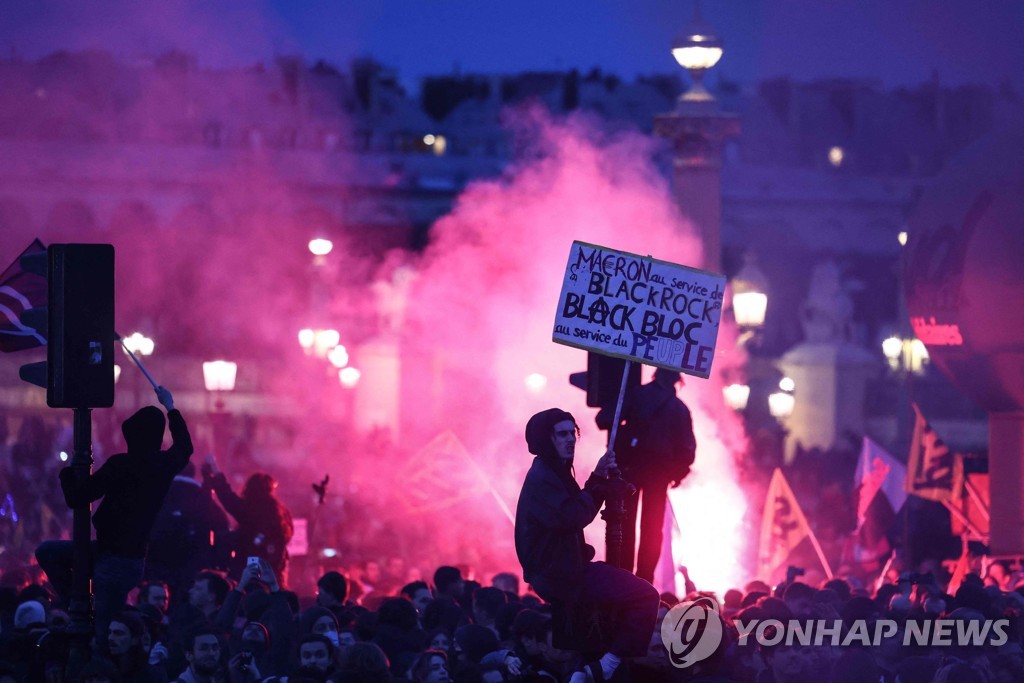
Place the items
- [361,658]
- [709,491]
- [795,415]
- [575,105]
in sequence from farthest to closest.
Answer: [575,105] → [795,415] → [709,491] → [361,658]

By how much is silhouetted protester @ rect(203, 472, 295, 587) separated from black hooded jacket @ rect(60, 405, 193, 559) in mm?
3419

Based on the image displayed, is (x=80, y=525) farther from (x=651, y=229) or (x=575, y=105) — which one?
(x=575, y=105)

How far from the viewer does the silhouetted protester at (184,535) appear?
42.3 ft

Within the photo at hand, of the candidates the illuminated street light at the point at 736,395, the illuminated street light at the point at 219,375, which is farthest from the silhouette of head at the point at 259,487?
the illuminated street light at the point at 736,395

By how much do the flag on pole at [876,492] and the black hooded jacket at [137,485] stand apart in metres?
8.47

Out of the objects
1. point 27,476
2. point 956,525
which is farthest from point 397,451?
point 956,525

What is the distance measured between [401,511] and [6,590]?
7442 millimetres

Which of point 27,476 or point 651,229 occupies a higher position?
point 651,229

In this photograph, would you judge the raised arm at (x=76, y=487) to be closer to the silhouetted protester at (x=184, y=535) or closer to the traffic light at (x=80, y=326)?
the traffic light at (x=80, y=326)

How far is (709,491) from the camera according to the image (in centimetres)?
1911

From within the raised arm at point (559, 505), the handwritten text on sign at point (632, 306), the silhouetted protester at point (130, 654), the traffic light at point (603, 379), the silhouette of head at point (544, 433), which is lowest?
the silhouetted protester at point (130, 654)

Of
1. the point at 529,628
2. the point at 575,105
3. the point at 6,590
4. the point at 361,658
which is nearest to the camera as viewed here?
the point at 361,658

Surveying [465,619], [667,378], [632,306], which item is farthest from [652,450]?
[632,306]

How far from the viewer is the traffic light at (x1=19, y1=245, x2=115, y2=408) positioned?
9086 millimetres
